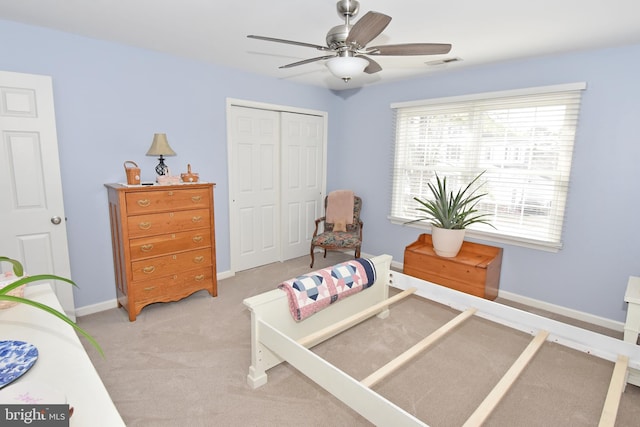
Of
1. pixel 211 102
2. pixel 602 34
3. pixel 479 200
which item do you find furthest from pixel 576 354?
pixel 211 102

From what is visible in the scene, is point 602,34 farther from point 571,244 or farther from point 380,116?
point 380,116

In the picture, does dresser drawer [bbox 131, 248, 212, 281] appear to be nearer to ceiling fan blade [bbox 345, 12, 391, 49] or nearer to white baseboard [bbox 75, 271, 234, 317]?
white baseboard [bbox 75, 271, 234, 317]

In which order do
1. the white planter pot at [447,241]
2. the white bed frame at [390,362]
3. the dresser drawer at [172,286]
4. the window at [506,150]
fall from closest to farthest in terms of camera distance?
the white bed frame at [390,362]
the dresser drawer at [172,286]
the window at [506,150]
the white planter pot at [447,241]

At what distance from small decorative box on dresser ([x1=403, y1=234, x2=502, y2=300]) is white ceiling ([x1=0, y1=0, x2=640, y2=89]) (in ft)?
6.36

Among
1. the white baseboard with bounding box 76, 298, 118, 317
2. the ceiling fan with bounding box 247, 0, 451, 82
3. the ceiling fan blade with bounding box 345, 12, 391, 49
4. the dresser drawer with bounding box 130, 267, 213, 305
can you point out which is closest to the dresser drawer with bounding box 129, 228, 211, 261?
the dresser drawer with bounding box 130, 267, 213, 305

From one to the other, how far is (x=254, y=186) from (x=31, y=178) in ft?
7.14

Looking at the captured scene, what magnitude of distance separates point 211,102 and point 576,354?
159 inches

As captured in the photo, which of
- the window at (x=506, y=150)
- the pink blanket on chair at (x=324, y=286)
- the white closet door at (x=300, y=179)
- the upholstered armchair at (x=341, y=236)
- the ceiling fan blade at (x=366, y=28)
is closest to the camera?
the ceiling fan blade at (x=366, y=28)

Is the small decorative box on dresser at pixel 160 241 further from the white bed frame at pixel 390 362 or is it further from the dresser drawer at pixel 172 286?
the white bed frame at pixel 390 362

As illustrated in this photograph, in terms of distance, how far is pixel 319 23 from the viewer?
246cm

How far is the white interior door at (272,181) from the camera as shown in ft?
13.6

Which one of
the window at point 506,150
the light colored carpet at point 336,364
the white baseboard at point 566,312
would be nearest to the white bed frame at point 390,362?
the light colored carpet at point 336,364

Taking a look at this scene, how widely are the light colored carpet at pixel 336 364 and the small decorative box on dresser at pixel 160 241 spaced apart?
0.25m

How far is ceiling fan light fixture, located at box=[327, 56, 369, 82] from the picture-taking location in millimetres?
1914
